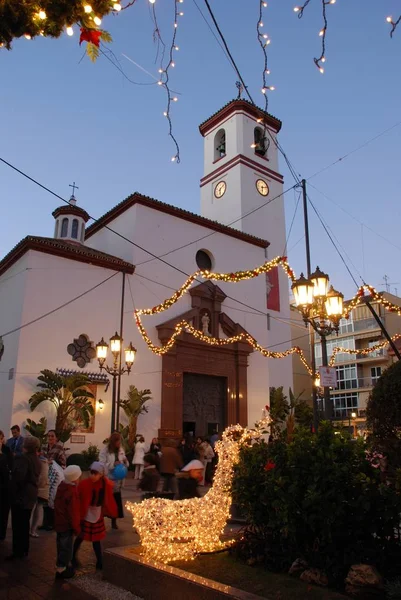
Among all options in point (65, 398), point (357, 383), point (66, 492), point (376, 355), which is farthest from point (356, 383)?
point (66, 492)

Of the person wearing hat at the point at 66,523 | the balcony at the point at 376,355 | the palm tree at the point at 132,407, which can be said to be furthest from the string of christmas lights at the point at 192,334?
the balcony at the point at 376,355

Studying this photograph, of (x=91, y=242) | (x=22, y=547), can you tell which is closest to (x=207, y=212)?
(x=91, y=242)

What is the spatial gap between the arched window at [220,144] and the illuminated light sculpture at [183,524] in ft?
100

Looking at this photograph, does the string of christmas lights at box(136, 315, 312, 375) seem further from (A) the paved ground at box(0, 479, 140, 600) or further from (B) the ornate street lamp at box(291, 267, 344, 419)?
(A) the paved ground at box(0, 479, 140, 600)

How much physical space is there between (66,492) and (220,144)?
3189 cm

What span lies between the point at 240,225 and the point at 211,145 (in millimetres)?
7958

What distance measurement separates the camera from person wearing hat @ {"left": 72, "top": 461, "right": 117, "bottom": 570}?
21.0 feet

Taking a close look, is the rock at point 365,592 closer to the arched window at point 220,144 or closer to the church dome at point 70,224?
the church dome at point 70,224

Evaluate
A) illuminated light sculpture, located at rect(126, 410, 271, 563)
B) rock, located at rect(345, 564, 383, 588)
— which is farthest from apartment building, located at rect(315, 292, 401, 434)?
rock, located at rect(345, 564, 383, 588)

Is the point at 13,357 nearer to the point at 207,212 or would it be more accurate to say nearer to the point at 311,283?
the point at 311,283

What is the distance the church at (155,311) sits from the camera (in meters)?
19.2

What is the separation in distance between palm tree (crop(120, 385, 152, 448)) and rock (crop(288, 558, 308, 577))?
573 inches

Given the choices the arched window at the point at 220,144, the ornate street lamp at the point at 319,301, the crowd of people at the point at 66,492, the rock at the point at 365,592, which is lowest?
the rock at the point at 365,592

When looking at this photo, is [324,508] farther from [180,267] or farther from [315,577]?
[180,267]
